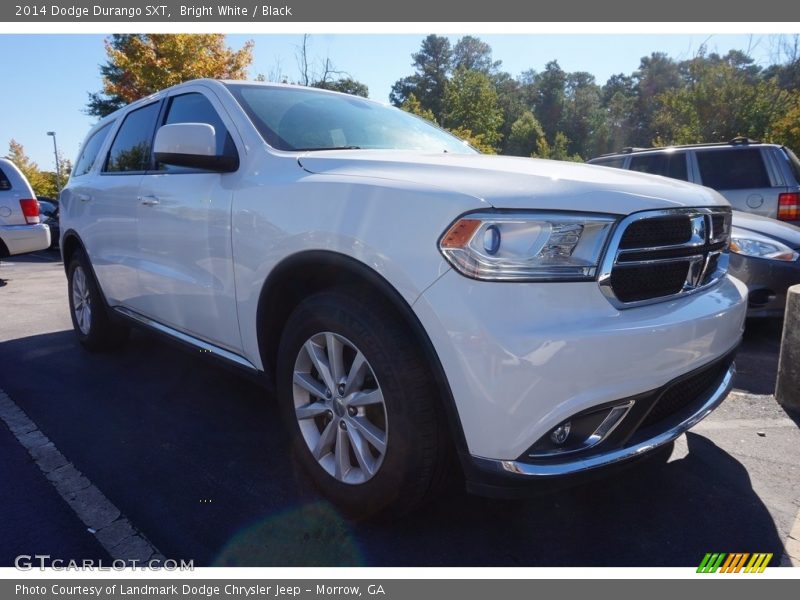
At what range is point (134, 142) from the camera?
3.89 m

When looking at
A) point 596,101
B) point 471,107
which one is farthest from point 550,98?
point 471,107

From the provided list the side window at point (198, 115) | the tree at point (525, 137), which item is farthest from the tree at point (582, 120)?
the side window at point (198, 115)

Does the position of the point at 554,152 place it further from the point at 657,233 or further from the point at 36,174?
the point at 657,233

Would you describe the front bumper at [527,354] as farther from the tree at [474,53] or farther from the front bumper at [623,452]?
the tree at [474,53]

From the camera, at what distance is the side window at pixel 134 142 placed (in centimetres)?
369

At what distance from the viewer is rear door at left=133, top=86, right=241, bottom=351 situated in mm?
2688

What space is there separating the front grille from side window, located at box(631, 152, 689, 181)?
209 inches

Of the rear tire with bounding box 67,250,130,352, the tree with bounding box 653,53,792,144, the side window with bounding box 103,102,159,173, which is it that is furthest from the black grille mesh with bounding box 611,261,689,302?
the tree with bounding box 653,53,792,144

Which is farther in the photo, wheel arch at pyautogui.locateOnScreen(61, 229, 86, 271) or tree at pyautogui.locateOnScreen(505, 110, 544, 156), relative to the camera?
tree at pyautogui.locateOnScreen(505, 110, 544, 156)

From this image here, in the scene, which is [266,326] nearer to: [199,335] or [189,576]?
[199,335]

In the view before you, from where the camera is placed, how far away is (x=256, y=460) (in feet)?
9.05

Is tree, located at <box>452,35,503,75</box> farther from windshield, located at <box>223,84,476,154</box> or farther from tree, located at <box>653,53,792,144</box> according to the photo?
windshield, located at <box>223,84,476,154</box>

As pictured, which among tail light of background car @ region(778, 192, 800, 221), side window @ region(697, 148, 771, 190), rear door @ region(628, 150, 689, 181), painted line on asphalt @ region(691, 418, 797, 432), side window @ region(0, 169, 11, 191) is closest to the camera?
painted line on asphalt @ region(691, 418, 797, 432)

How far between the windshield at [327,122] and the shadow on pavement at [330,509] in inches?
61.9
